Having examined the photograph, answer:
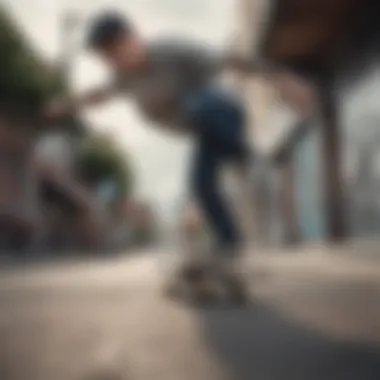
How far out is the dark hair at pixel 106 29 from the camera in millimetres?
637

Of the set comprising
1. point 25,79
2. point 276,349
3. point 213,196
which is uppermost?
point 25,79

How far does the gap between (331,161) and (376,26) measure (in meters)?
0.12

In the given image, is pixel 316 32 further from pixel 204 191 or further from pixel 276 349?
pixel 276 349

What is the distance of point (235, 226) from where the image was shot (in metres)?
0.66

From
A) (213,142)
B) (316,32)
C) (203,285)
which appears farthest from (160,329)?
(316,32)

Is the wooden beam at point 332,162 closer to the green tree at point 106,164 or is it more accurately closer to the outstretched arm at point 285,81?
the outstretched arm at point 285,81

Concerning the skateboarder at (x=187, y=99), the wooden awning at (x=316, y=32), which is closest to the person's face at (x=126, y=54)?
the skateboarder at (x=187, y=99)

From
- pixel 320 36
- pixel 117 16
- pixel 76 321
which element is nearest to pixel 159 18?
pixel 117 16

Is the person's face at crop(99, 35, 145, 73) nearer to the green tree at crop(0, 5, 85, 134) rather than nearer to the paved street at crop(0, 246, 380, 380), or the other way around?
the green tree at crop(0, 5, 85, 134)

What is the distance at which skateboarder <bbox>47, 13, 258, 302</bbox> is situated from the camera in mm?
647

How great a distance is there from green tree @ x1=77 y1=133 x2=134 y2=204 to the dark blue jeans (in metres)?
0.06

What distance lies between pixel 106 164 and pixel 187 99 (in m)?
0.09

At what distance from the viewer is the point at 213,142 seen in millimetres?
648

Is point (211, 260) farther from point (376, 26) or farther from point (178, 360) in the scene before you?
point (376, 26)
